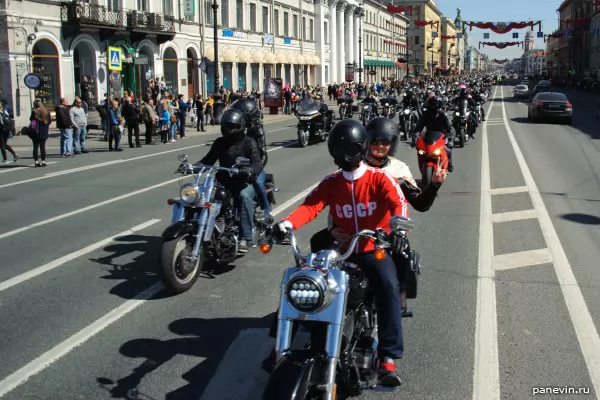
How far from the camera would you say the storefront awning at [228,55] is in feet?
155

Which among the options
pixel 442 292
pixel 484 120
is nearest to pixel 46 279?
pixel 442 292

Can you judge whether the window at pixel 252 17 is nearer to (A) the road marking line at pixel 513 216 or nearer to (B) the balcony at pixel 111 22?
(B) the balcony at pixel 111 22

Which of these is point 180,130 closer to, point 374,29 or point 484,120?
point 484,120

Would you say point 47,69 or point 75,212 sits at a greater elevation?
point 47,69

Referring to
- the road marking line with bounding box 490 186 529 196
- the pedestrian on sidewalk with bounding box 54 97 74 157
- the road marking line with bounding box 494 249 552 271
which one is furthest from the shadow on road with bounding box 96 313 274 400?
the pedestrian on sidewalk with bounding box 54 97 74 157

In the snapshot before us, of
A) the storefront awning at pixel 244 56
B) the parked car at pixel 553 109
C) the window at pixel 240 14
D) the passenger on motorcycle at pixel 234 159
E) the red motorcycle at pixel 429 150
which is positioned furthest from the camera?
the window at pixel 240 14

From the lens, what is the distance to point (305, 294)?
3.63 m

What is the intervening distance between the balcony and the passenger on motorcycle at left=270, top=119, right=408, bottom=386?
29.5 meters

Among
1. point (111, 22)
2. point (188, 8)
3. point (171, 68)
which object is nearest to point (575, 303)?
point (111, 22)

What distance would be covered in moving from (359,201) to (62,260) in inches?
189

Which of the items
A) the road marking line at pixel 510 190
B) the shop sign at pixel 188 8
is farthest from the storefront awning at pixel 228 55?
the road marking line at pixel 510 190

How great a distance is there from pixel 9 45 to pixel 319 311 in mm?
27674

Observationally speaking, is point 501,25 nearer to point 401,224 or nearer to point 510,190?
point 510,190

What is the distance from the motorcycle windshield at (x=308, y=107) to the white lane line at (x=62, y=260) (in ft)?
42.9
